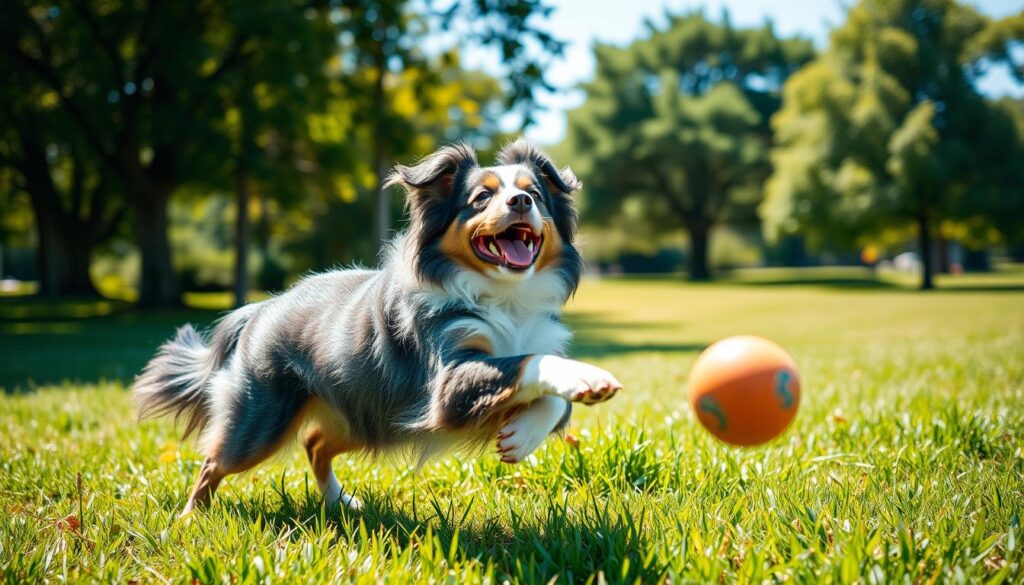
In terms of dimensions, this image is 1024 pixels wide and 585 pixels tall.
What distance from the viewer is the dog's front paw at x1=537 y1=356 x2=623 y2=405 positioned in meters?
2.83

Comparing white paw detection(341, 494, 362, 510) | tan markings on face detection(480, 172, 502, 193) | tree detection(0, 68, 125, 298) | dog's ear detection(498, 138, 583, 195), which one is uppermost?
tree detection(0, 68, 125, 298)

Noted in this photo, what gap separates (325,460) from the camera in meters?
4.39

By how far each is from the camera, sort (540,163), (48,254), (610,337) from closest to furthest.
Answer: (540,163)
(610,337)
(48,254)

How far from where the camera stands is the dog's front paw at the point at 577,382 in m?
2.83

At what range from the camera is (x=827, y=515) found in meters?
3.18

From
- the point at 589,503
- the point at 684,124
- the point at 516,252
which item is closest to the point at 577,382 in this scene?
the point at 516,252

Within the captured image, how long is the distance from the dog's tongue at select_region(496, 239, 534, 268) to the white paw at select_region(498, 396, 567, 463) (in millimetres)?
711

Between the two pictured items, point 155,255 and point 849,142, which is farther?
point 849,142

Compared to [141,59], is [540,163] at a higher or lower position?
lower

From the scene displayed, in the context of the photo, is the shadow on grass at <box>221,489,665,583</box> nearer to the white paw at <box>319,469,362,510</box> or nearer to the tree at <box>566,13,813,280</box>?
the white paw at <box>319,469,362,510</box>

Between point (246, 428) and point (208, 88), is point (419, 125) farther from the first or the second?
point (246, 428)

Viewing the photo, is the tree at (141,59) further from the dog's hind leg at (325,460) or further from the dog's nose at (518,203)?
the dog's nose at (518,203)

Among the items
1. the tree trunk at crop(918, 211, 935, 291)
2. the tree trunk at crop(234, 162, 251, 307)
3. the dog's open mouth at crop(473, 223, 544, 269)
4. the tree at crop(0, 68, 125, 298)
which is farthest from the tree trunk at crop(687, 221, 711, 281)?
the dog's open mouth at crop(473, 223, 544, 269)

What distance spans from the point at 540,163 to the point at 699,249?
140 feet
